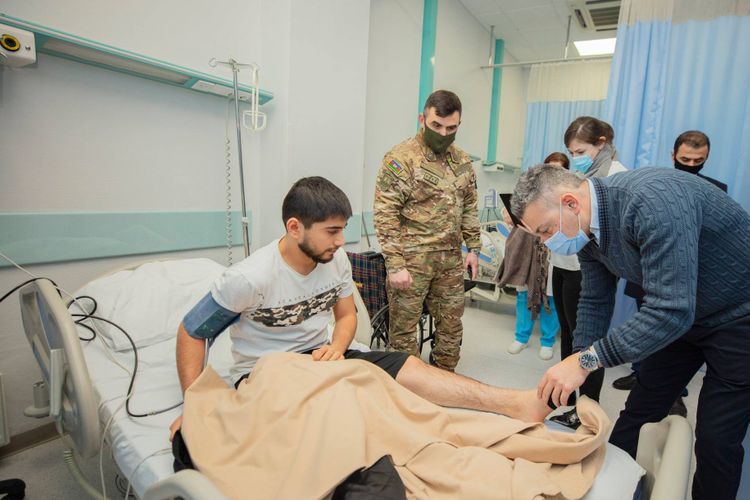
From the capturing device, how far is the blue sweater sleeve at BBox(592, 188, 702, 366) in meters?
0.92

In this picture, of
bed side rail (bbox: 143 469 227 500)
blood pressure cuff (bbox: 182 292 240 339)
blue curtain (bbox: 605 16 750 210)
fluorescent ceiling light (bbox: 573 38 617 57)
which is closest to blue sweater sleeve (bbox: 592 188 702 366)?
bed side rail (bbox: 143 469 227 500)

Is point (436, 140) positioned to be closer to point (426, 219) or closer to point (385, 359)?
point (426, 219)

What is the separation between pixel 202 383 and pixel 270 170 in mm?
1514

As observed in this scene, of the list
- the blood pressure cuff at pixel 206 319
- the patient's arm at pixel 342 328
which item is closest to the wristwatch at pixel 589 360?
the patient's arm at pixel 342 328

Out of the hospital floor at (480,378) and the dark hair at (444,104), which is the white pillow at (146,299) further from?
the dark hair at (444,104)

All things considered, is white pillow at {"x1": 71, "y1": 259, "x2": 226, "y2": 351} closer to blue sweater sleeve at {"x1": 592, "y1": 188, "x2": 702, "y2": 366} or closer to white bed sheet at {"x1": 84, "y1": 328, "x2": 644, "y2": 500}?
white bed sheet at {"x1": 84, "y1": 328, "x2": 644, "y2": 500}

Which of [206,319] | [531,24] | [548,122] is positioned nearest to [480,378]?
[206,319]

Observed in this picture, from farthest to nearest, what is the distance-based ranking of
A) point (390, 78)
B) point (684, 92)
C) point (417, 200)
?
point (390, 78) < point (684, 92) < point (417, 200)

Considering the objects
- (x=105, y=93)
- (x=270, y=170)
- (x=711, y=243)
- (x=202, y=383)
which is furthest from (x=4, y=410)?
(x=711, y=243)

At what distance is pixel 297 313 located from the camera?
1349 mm

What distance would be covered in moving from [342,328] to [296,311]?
0.67ft

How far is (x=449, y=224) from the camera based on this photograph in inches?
81.4

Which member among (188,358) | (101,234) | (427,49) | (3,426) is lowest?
(3,426)

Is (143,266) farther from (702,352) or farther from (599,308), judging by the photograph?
(702,352)
